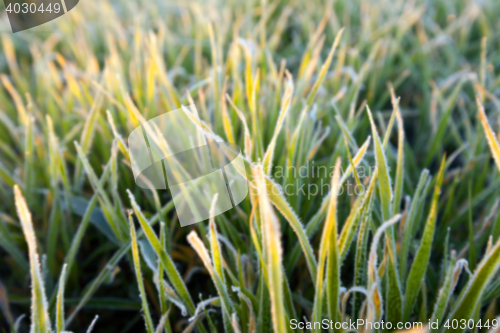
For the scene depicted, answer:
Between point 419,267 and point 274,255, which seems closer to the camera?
point 274,255

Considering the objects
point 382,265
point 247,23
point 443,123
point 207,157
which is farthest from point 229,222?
point 247,23

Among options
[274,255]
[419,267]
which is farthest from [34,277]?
[419,267]

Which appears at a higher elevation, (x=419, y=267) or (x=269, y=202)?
(x=269, y=202)

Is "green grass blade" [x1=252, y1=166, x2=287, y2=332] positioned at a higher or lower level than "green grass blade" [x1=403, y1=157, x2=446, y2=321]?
higher

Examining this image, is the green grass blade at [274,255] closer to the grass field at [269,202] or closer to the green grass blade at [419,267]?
the grass field at [269,202]

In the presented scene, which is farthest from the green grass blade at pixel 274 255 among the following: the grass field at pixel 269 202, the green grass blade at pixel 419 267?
the green grass blade at pixel 419 267

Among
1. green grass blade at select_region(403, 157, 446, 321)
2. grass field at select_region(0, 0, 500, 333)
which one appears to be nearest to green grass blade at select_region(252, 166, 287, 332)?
grass field at select_region(0, 0, 500, 333)

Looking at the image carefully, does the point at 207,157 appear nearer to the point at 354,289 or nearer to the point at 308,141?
the point at 308,141

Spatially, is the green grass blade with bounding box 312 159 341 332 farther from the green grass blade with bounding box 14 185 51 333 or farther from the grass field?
the green grass blade with bounding box 14 185 51 333

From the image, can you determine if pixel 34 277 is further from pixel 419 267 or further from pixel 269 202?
pixel 419 267
